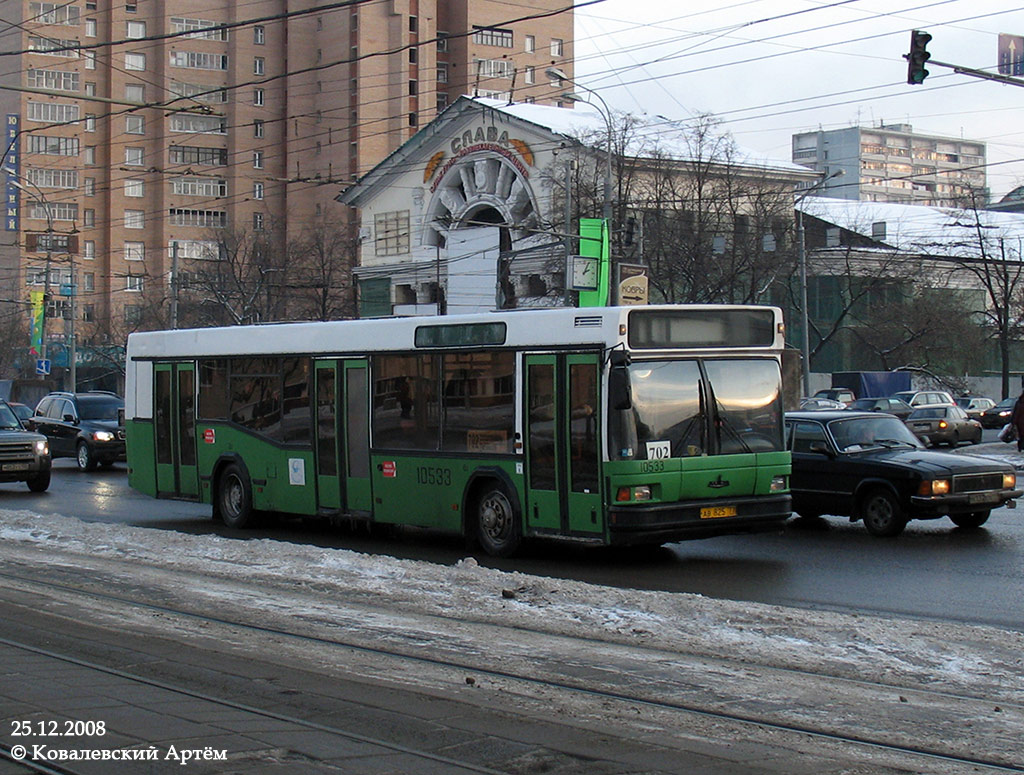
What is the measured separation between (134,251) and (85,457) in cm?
7545

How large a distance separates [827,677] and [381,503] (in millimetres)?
8708

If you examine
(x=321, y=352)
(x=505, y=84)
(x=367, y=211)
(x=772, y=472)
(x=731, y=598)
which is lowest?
(x=731, y=598)

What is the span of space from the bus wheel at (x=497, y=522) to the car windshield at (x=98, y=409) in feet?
65.3

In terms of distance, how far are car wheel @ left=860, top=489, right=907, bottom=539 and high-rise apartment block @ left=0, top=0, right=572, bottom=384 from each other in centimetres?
8421

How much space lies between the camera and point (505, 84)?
108562 mm

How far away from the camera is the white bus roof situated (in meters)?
13.9

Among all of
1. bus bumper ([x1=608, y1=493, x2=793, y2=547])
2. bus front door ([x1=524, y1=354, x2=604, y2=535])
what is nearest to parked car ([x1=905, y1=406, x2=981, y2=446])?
bus bumper ([x1=608, y1=493, x2=793, y2=547])

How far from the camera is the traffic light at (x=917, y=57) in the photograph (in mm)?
20953

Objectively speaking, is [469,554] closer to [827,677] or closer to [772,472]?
[772,472]

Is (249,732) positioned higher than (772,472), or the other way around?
(772,472)

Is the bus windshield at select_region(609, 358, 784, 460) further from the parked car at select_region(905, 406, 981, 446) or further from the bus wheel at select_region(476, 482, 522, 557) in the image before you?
the parked car at select_region(905, 406, 981, 446)

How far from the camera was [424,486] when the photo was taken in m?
15.7

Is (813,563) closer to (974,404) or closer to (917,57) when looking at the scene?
(917,57)

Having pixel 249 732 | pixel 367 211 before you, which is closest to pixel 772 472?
pixel 249 732
